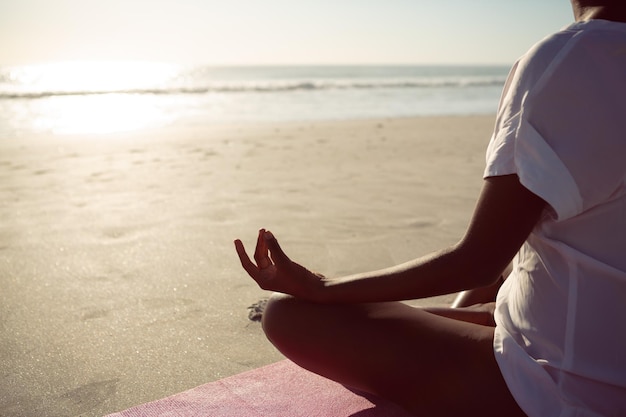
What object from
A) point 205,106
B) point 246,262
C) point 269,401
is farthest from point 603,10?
point 205,106

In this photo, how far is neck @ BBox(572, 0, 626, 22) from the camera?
1.26 metres

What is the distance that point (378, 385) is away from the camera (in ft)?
5.54

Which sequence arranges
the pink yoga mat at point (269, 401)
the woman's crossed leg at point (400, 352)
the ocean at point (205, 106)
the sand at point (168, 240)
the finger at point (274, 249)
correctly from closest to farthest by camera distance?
the woman's crossed leg at point (400, 352) < the finger at point (274, 249) < the pink yoga mat at point (269, 401) < the sand at point (168, 240) < the ocean at point (205, 106)

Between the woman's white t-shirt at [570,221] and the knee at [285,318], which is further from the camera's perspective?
the knee at [285,318]

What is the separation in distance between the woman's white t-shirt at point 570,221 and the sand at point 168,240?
49.0 inches

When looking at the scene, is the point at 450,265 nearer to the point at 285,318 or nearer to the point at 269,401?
the point at 285,318

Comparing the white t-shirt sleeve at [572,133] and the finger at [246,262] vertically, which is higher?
the white t-shirt sleeve at [572,133]

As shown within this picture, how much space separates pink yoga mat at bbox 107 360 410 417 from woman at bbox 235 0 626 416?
312 millimetres

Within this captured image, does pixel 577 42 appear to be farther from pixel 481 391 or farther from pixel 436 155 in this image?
pixel 436 155

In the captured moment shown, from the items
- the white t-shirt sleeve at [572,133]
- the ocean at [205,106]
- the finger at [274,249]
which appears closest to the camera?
the white t-shirt sleeve at [572,133]

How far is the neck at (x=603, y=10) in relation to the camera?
1260 mm

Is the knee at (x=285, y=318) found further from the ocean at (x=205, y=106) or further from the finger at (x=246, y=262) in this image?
the ocean at (x=205, y=106)

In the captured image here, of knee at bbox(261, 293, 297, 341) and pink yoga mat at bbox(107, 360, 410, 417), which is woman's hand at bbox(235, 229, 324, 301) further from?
pink yoga mat at bbox(107, 360, 410, 417)

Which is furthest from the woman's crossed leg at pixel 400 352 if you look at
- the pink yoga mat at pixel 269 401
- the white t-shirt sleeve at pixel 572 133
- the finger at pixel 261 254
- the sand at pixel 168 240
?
the sand at pixel 168 240
